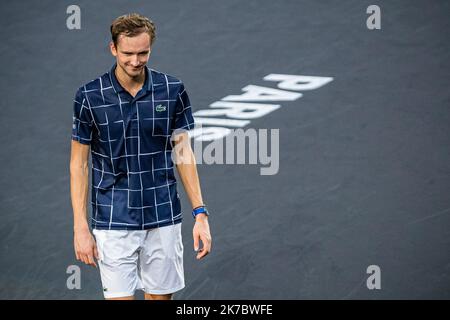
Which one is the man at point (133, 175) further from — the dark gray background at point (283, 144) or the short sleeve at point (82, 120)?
the dark gray background at point (283, 144)

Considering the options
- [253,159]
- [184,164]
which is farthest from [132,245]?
[253,159]

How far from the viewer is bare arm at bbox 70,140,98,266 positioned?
3248 millimetres

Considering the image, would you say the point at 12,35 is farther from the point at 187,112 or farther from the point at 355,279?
the point at 355,279

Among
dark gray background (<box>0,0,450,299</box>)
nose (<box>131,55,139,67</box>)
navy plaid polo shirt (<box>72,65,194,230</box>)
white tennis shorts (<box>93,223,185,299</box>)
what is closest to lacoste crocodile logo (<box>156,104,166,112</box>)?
navy plaid polo shirt (<box>72,65,194,230</box>)

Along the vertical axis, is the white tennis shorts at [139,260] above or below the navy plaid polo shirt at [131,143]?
below

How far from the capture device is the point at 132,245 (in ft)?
11.1

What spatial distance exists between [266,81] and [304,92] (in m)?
0.22

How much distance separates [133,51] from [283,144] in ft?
6.04

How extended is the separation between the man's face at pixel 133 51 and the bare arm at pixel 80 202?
0.35 metres

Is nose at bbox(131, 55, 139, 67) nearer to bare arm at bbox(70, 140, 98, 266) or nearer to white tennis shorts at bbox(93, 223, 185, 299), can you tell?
bare arm at bbox(70, 140, 98, 266)

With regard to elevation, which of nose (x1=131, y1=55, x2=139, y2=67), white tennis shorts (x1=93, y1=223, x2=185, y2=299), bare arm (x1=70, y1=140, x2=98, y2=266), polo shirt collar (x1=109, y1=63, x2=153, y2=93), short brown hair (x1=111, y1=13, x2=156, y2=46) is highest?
short brown hair (x1=111, y1=13, x2=156, y2=46)

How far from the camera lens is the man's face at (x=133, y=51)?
312cm

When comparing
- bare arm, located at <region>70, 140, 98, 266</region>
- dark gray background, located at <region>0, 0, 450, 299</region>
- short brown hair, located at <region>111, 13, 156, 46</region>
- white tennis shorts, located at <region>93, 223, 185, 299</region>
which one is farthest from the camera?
dark gray background, located at <region>0, 0, 450, 299</region>

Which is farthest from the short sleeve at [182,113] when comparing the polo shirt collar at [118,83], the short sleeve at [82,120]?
the short sleeve at [82,120]
